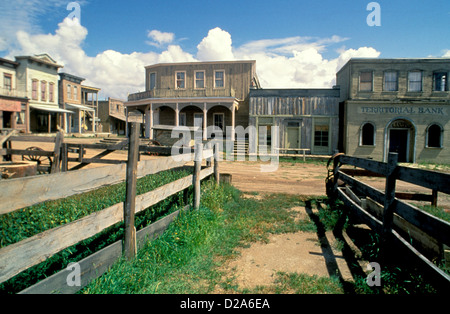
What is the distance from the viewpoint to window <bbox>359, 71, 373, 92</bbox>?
2114cm

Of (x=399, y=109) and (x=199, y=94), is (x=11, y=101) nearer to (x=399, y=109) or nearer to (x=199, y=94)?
(x=199, y=94)

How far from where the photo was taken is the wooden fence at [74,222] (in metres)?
2.07

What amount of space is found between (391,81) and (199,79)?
16.0 m

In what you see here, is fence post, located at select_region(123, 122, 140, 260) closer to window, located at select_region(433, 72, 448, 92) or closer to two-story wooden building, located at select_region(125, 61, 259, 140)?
two-story wooden building, located at select_region(125, 61, 259, 140)

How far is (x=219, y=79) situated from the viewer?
2667 cm

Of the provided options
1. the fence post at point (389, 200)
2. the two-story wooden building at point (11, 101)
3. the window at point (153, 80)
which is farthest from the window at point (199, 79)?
the fence post at point (389, 200)

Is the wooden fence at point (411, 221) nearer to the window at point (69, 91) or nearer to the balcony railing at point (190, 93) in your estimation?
the balcony railing at point (190, 93)

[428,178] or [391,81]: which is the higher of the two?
[391,81]

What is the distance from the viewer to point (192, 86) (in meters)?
27.1

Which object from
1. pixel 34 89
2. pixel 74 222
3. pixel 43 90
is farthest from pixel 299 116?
pixel 43 90

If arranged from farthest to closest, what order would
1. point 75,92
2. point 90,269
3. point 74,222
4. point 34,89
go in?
point 75,92 → point 34,89 → point 90,269 → point 74,222

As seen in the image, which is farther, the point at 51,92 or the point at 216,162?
the point at 51,92

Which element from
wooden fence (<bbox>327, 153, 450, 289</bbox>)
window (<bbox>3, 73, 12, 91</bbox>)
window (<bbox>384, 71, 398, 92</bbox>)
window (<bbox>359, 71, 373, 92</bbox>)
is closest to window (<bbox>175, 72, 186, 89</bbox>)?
window (<bbox>359, 71, 373, 92</bbox>)

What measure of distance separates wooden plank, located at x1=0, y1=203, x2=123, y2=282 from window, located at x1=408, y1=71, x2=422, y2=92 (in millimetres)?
23918
